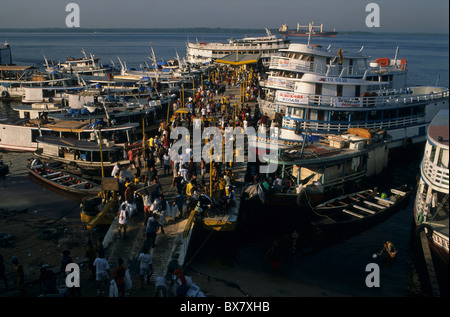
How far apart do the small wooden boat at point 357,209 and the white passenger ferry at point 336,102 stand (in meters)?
4.90

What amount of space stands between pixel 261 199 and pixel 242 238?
1.99m

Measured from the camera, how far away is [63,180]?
2306 centimetres

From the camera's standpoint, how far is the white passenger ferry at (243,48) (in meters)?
64.9

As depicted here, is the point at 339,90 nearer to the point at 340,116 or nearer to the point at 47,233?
the point at 340,116

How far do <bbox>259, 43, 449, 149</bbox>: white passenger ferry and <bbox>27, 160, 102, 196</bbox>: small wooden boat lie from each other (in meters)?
11.2

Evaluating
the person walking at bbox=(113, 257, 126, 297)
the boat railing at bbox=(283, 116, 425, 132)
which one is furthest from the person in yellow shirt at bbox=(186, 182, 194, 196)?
the boat railing at bbox=(283, 116, 425, 132)

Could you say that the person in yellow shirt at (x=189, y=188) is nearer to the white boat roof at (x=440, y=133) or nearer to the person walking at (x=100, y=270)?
the person walking at (x=100, y=270)

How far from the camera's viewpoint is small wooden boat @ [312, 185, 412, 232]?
18.1 metres

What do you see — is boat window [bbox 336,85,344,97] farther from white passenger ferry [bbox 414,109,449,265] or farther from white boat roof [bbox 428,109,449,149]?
white passenger ferry [bbox 414,109,449,265]

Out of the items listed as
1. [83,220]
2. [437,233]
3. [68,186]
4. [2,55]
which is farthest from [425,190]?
[2,55]

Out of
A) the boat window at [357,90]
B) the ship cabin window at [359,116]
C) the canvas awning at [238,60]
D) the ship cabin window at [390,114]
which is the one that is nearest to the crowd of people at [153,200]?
the ship cabin window at [359,116]

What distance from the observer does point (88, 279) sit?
12.9m
